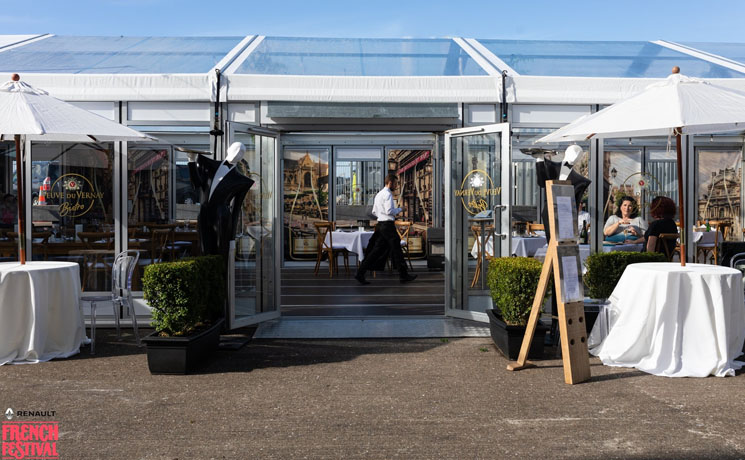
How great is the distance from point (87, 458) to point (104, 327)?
12.0ft

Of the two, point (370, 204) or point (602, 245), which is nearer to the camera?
point (602, 245)

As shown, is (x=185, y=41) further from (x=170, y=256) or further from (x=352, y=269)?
(x=352, y=269)

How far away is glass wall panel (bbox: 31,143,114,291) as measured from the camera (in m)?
6.57

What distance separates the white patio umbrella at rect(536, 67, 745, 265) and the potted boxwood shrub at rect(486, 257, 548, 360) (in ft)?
3.66

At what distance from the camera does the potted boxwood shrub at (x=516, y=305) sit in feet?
16.4

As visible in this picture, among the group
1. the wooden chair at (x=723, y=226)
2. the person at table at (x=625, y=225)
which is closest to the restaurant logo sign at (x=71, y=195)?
the person at table at (x=625, y=225)

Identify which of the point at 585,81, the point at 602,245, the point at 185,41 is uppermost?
the point at 185,41

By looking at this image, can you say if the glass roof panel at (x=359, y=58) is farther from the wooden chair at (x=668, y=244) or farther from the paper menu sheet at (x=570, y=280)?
the paper menu sheet at (x=570, y=280)

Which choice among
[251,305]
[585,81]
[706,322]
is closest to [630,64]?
[585,81]

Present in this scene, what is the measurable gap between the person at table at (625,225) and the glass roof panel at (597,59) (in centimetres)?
141

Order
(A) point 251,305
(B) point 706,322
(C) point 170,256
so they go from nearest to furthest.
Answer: (B) point 706,322
(A) point 251,305
(C) point 170,256

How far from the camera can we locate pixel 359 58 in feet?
25.0

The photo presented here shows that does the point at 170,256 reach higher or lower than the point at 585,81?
lower

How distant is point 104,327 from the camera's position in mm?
6492
